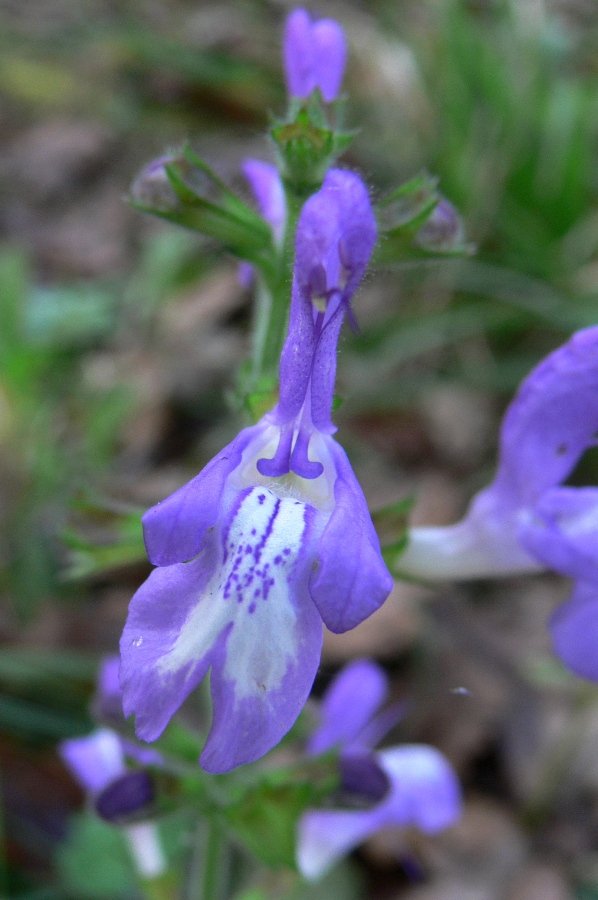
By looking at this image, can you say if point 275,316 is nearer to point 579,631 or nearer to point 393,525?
point 393,525

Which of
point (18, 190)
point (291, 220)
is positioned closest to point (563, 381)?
point (291, 220)

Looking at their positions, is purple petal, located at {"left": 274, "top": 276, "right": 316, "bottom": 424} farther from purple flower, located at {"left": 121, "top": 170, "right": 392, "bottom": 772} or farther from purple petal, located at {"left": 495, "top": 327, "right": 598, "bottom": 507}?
purple petal, located at {"left": 495, "top": 327, "right": 598, "bottom": 507}

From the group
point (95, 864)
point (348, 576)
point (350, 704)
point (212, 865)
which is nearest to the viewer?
point (348, 576)

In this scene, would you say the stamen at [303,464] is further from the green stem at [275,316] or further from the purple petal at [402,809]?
the purple petal at [402,809]

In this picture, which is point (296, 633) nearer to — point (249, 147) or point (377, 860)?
point (377, 860)

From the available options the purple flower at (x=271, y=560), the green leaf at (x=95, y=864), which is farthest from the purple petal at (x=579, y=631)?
the green leaf at (x=95, y=864)

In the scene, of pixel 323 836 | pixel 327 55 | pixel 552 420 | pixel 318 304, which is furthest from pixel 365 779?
pixel 327 55
